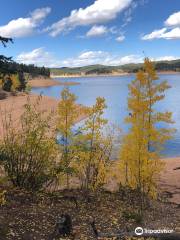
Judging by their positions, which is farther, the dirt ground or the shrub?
the shrub

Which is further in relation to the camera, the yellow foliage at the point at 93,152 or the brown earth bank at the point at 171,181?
the brown earth bank at the point at 171,181

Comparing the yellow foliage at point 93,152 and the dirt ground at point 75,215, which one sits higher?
the yellow foliage at point 93,152

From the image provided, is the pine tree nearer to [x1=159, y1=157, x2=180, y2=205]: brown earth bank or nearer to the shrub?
the shrub

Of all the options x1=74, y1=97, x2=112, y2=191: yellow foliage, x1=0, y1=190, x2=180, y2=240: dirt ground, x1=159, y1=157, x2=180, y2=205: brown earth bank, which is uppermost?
x1=74, y1=97, x2=112, y2=191: yellow foliage

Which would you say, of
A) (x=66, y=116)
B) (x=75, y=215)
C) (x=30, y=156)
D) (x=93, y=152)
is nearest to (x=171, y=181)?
(x=93, y=152)

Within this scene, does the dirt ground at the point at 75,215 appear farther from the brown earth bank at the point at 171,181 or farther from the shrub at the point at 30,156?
the brown earth bank at the point at 171,181

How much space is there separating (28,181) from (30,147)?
2.01 meters

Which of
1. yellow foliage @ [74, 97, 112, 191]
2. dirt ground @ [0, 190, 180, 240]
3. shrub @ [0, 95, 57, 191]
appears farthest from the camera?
yellow foliage @ [74, 97, 112, 191]

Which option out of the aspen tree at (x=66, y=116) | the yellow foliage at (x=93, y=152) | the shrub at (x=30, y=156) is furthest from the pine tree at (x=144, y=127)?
the shrub at (x=30, y=156)

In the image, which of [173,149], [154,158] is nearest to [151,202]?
[154,158]

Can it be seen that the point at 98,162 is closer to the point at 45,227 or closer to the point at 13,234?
the point at 45,227

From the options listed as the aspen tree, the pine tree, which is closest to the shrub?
the aspen tree

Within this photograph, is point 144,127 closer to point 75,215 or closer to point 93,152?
point 93,152

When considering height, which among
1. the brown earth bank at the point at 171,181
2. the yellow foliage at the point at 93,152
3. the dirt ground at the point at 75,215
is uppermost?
the yellow foliage at the point at 93,152
